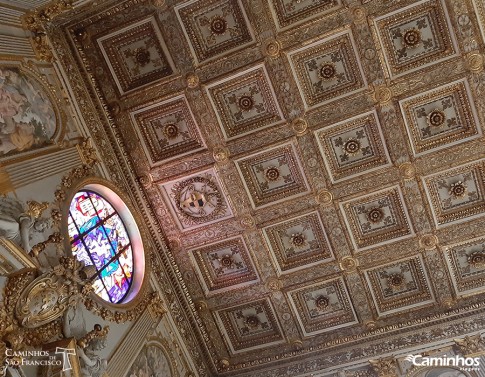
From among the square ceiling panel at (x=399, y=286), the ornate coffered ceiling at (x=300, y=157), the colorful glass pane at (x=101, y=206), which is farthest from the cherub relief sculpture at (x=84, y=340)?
the square ceiling panel at (x=399, y=286)

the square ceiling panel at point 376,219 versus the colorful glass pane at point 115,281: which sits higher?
the colorful glass pane at point 115,281

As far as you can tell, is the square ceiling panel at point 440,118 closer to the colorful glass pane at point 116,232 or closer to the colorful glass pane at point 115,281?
the colorful glass pane at point 116,232

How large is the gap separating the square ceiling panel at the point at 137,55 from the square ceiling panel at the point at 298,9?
8.31 ft

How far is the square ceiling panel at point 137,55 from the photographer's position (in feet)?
34.9

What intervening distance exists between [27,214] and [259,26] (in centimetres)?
606

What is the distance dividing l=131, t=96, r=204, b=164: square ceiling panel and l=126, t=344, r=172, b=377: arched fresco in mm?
4218

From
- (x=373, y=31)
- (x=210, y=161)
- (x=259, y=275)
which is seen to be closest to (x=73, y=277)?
(x=210, y=161)

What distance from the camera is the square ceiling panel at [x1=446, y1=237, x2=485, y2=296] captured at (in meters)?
11.7

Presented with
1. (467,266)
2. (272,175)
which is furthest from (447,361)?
(272,175)

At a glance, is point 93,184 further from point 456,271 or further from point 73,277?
point 456,271

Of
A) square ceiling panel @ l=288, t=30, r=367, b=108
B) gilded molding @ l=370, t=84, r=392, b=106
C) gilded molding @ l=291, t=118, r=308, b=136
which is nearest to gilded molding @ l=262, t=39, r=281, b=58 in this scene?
square ceiling panel @ l=288, t=30, r=367, b=108

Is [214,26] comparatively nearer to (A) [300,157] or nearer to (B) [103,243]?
(A) [300,157]

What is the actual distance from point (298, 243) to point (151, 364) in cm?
440

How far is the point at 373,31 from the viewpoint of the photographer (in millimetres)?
10375
